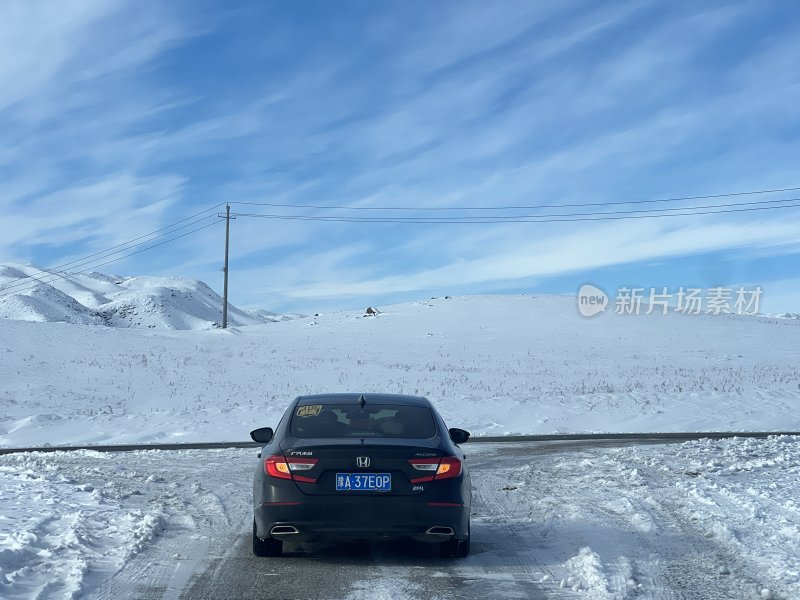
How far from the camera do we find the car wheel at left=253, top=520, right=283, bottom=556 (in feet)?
24.9

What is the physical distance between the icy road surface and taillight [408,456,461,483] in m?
0.75

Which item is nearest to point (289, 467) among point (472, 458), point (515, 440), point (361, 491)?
point (361, 491)

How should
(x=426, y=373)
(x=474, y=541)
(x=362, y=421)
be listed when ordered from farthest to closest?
(x=426, y=373) < (x=474, y=541) < (x=362, y=421)

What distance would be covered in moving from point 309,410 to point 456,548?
178cm

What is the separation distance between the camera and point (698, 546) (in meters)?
8.02

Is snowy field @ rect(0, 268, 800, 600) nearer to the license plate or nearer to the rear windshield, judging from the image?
the license plate

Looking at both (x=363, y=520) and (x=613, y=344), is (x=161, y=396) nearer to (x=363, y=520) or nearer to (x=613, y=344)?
(x=363, y=520)

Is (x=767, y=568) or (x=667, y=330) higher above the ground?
(x=667, y=330)

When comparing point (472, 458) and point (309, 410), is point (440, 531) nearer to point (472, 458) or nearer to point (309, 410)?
point (309, 410)

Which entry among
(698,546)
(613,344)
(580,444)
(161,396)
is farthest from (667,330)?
(698,546)

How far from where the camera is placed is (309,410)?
8133mm

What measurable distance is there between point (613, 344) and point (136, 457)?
42.1 meters

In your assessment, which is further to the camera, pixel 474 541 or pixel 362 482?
pixel 474 541

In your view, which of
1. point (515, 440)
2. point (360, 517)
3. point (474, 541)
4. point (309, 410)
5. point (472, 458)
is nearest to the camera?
point (360, 517)
